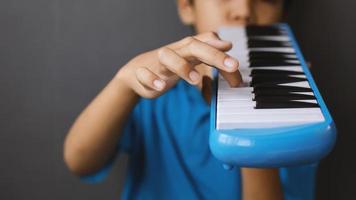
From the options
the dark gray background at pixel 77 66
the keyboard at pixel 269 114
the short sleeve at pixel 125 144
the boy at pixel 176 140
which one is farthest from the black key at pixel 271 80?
the dark gray background at pixel 77 66

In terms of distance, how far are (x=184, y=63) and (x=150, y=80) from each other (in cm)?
4

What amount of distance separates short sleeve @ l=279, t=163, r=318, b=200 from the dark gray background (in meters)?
0.24

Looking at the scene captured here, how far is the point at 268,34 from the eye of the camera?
1.89 feet

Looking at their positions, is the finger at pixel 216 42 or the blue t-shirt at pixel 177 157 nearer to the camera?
the finger at pixel 216 42

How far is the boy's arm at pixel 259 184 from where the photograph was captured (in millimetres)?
513

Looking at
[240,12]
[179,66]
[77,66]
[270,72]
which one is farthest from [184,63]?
[77,66]

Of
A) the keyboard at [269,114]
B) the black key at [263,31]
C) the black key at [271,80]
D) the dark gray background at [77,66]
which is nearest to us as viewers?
the keyboard at [269,114]

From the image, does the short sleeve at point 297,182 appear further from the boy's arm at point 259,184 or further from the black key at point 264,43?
the black key at point 264,43

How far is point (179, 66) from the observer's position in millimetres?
402

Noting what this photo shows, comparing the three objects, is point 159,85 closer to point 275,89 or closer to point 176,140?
point 275,89

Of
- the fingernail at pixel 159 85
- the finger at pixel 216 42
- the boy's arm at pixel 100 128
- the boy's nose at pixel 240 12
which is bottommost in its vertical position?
the boy's arm at pixel 100 128

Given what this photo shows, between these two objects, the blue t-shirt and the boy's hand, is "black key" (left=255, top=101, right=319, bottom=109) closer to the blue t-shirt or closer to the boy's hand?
the boy's hand

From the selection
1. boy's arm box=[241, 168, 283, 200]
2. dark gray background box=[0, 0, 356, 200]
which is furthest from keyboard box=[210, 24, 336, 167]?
dark gray background box=[0, 0, 356, 200]

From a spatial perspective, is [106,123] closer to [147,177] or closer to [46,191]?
[147,177]
